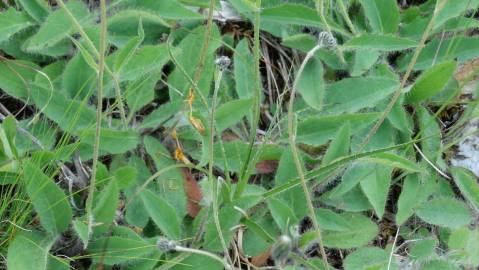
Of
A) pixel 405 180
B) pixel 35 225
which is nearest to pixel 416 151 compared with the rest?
pixel 405 180

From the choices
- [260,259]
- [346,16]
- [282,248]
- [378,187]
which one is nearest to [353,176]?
[378,187]

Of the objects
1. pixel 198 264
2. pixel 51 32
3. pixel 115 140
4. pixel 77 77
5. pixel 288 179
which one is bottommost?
pixel 198 264

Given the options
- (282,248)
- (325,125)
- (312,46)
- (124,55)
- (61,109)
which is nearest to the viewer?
(282,248)

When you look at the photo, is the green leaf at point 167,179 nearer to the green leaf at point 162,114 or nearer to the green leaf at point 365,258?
the green leaf at point 162,114

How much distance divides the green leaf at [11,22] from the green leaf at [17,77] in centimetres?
7

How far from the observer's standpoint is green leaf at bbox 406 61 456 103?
5.85ft

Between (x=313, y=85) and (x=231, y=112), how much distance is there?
0.26m

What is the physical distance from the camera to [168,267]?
1.52m

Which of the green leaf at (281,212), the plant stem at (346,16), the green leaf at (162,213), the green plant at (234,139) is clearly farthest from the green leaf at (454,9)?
the green leaf at (162,213)

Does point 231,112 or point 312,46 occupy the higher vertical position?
point 312,46

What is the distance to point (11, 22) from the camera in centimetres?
173

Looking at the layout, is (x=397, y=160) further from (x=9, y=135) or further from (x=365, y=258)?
(x=9, y=135)

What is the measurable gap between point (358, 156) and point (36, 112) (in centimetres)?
81

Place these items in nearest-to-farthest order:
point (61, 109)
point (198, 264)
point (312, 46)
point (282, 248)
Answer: point (282, 248) < point (198, 264) < point (61, 109) < point (312, 46)
